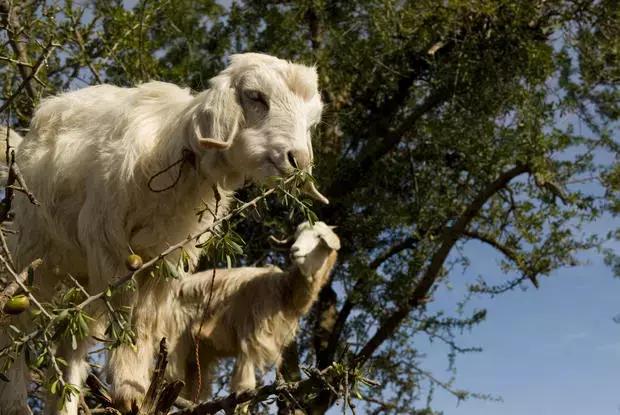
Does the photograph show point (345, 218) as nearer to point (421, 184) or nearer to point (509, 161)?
point (421, 184)

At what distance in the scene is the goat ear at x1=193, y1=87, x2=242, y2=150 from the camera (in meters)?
3.12

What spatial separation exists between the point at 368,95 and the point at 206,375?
2.94 m

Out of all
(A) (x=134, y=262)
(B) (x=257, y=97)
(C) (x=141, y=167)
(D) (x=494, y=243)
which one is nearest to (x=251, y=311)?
(D) (x=494, y=243)

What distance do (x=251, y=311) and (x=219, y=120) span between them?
2.99 m

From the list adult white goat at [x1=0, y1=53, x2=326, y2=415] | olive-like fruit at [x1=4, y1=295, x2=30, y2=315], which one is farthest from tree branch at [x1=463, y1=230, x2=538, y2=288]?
olive-like fruit at [x1=4, y1=295, x2=30, y2=315]

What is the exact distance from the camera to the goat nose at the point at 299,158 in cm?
301

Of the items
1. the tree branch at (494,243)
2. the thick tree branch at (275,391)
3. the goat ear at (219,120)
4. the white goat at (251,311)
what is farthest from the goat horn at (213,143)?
the tree branch at (494,243)

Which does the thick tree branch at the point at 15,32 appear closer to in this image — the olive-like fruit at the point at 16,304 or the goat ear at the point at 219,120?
the goat ear at the point at 219,120

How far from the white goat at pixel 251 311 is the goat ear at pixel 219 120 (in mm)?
2657

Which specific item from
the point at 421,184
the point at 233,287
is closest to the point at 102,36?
the point at 233,287

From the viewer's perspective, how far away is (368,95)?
7.82 m

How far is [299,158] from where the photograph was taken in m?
3.01

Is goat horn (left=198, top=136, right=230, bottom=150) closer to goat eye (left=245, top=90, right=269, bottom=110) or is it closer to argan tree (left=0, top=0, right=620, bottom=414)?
goat eye (left=245, top=90, right=269, bottom=110)

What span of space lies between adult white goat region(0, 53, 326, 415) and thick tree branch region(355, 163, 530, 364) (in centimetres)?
290
